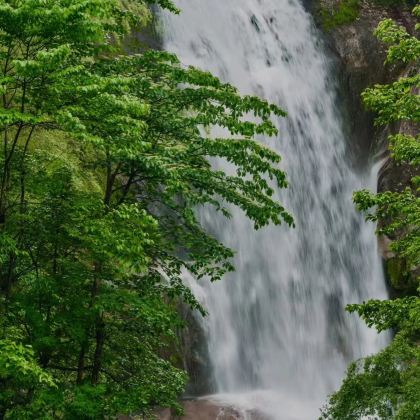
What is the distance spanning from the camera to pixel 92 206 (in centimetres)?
825

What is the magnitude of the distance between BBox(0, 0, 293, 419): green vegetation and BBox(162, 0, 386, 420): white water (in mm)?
9995

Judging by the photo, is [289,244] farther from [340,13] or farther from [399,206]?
[399,206]

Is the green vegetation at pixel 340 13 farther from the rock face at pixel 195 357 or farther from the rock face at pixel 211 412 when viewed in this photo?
the rock face at pixel 211 412

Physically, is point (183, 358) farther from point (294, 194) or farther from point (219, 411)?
point (294, 194)

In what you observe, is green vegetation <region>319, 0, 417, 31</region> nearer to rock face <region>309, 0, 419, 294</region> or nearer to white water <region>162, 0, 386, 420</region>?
rock face <region>309, 0, 419, 294</region>

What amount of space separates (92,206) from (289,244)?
18.4m

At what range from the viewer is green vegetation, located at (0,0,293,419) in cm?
717

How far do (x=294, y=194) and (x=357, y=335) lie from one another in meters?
6.43

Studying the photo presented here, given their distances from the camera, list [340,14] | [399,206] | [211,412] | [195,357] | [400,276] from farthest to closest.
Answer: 1. [340,14]
2. [400,276]
3. [195,357]
4. [211,412]
5. [399,206]

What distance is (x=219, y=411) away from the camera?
58.1ft

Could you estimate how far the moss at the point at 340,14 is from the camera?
33.2m

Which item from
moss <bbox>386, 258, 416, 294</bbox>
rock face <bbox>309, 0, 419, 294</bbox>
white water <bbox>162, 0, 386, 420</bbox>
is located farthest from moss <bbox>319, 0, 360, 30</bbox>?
moss <bbox>386, 258, 416, 294</bbox>

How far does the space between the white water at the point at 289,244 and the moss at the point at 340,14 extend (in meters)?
1.03

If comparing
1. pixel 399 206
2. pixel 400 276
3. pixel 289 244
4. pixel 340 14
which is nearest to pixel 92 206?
pixel 399 206
